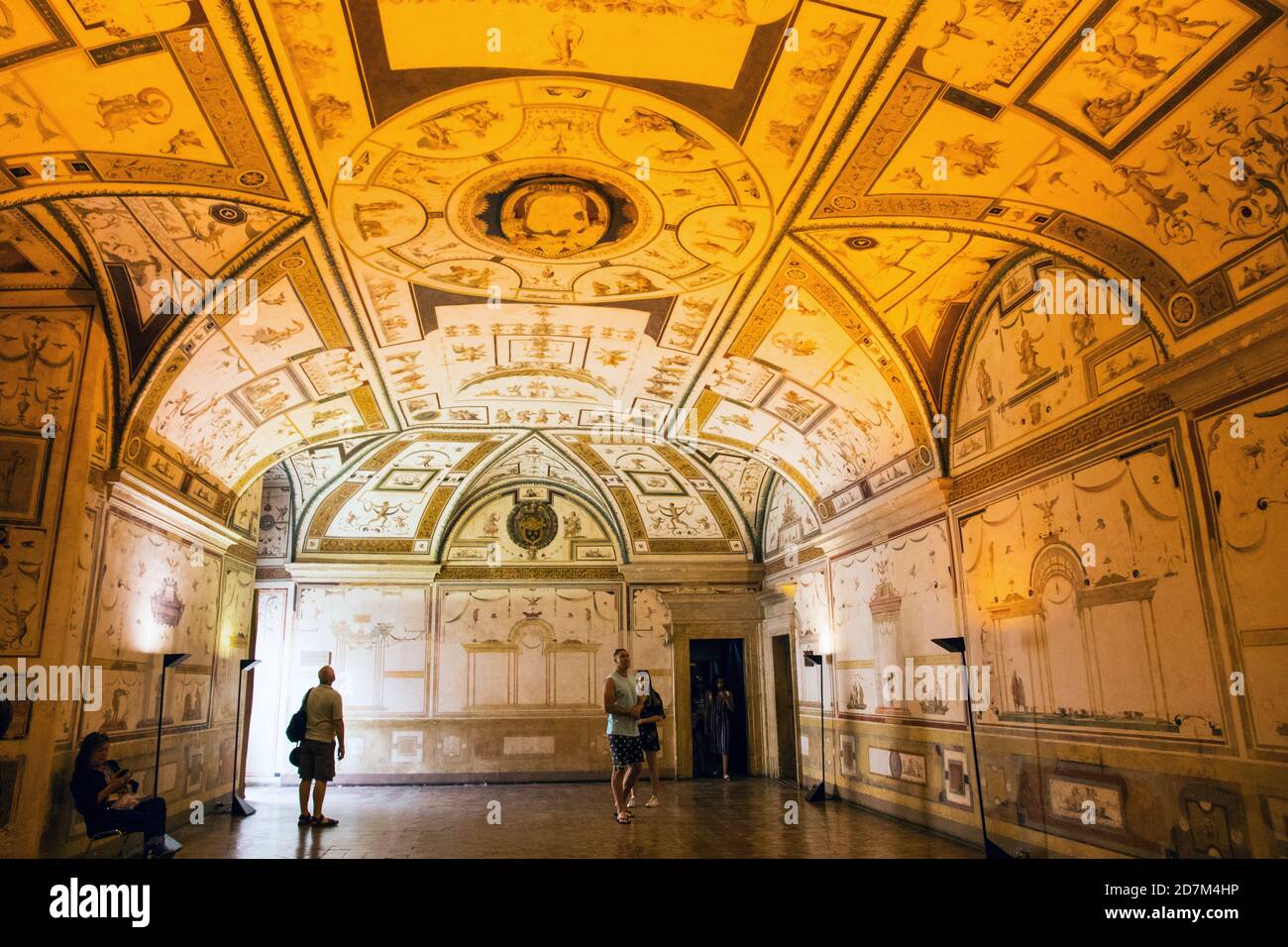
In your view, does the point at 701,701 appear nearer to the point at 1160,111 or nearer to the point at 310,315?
the point at 310,315

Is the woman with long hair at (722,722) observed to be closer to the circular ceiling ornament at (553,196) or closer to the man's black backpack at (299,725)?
the man's black backpack at (299,725)

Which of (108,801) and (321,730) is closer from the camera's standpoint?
(108,801)

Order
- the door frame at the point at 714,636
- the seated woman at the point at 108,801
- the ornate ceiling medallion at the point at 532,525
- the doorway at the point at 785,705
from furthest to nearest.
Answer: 1. the ornate ceiling medallion at the point at 532,525
2. the door frame at the point at 714,636
3. the doorway at the point at 785,705
4. the seated woman at the point at 108,801

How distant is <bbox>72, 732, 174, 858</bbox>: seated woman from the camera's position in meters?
7.00

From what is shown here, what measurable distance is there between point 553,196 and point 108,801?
21.0ft

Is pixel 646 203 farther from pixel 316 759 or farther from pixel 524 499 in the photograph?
pixel 524 499

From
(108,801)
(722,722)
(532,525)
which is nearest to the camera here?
(108,801)

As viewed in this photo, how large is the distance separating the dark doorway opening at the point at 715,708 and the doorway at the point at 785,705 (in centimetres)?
91

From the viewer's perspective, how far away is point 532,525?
666 inches

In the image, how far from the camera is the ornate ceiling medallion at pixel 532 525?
16.8m

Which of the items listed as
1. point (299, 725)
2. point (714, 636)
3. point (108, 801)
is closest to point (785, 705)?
point (714, 636)

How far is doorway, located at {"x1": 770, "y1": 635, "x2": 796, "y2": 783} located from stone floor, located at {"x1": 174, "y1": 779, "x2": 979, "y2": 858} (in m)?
1.35

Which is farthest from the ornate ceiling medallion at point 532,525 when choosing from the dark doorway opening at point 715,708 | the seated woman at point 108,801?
the seated woman at point 108,801

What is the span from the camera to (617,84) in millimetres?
5734
